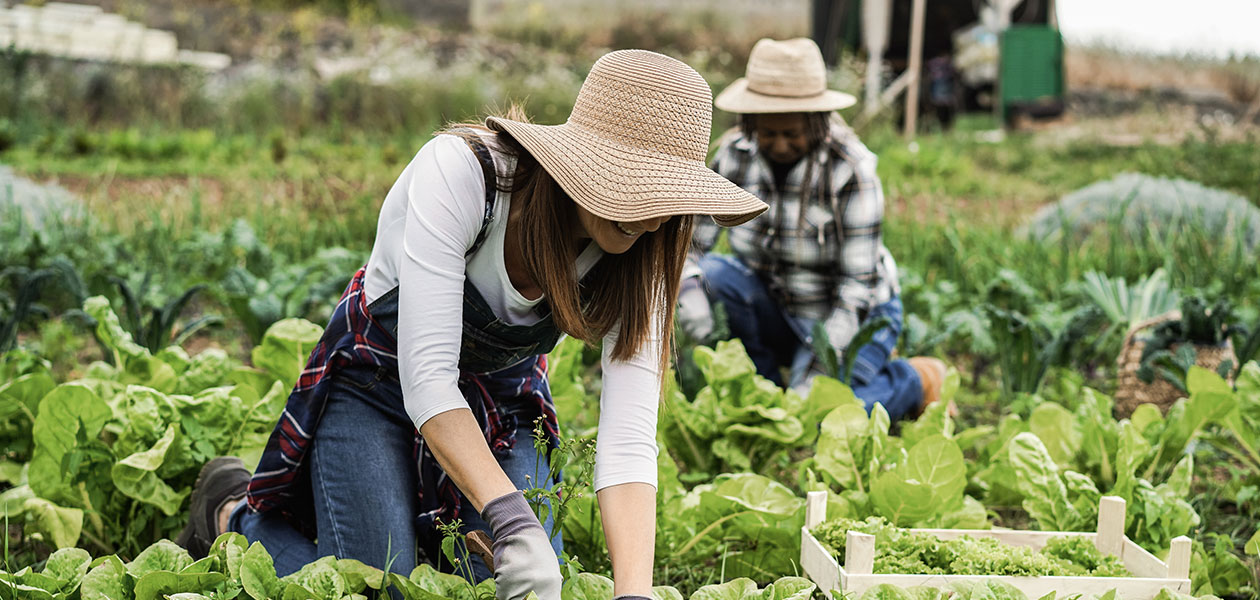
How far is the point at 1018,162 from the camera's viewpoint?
905 cm

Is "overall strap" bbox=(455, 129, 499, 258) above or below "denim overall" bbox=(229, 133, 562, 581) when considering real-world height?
above

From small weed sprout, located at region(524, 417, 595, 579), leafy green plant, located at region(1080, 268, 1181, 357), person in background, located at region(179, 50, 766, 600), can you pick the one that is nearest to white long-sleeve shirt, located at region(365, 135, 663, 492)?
person in background, located at region(179, 50, 766, 600)

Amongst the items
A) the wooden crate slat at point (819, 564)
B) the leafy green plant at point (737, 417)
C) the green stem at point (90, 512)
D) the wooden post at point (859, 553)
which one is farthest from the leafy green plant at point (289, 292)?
the wooden post at point (859, 553)

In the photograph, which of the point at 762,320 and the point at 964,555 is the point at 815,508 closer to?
the point at 964,555

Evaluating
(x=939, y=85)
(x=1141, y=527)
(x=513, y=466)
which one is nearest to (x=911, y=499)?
(x=1141, y=527)

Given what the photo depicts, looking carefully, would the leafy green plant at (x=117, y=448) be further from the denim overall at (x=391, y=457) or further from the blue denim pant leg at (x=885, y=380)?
the blue denim pant leg at (x=885, y=380)

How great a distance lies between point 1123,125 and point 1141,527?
1088 centimetres

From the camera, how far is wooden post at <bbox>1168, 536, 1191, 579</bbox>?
1.75m

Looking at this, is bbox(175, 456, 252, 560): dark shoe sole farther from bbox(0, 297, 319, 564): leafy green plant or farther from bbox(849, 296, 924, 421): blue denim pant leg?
bbox(849, 296, 924, 421): blue denim pant leg

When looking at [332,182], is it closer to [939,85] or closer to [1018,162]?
[1018,162]

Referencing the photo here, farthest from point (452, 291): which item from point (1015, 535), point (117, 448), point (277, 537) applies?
point (1015, 535)

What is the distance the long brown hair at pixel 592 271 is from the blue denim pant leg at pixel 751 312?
1639 millimetres

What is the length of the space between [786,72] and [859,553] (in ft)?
5.62

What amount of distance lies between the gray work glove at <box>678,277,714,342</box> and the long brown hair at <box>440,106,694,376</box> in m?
1.44
